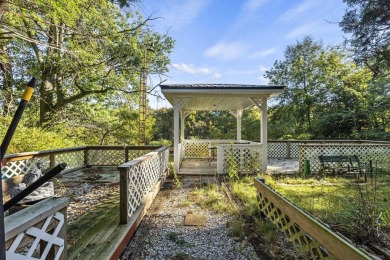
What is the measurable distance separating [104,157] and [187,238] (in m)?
6.43

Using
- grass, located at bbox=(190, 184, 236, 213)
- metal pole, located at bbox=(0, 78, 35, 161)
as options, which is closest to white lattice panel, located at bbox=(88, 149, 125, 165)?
grass, located at bbox=(190, 184, 236, 213)

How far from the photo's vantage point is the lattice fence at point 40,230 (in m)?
0.96

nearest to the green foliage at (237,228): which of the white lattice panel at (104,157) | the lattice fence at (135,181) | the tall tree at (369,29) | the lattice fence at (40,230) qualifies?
the lattice fence at (135,181)

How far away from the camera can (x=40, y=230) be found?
116 centimetres

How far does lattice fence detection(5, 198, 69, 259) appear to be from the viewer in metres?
0.96

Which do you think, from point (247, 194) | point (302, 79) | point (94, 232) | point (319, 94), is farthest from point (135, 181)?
point (302, 79)

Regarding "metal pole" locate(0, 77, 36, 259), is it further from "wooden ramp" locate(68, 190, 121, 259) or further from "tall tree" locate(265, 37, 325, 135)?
"tall tree" locate(265, 37, 325, 135)

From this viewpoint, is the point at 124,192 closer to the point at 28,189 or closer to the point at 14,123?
the point at 28,189

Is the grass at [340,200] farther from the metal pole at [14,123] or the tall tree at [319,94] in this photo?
the tall tree at [319,94]

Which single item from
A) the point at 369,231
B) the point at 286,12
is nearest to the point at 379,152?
the point at 286,12

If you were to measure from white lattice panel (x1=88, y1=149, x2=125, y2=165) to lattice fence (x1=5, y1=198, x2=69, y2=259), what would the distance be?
737 cm

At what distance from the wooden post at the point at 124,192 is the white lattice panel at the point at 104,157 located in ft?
18.6

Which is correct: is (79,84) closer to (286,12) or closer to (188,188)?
(188,188)

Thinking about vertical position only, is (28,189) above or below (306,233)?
above
